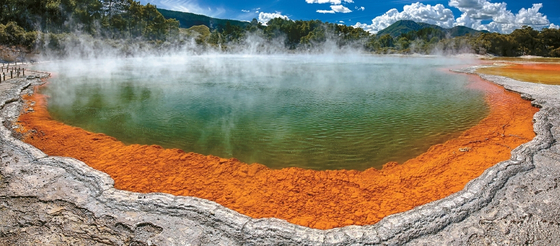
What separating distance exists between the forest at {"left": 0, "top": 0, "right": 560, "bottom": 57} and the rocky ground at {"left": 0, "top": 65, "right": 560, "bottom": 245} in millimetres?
35267

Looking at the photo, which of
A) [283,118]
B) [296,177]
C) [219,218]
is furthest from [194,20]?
[219,218]

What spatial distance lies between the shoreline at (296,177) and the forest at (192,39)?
110ft

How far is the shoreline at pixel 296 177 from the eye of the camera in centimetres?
484

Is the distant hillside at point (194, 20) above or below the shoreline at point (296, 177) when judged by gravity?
above

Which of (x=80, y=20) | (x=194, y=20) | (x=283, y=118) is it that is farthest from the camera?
(x=194, y=20)

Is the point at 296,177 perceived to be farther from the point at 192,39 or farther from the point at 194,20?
the point at 194,20

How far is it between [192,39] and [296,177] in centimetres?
6722

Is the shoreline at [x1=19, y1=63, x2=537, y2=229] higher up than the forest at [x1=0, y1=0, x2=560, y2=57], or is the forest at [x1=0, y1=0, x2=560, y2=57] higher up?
the forest at [x1=0, y1=0, x2=560, y2=57]

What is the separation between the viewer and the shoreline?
4.84m

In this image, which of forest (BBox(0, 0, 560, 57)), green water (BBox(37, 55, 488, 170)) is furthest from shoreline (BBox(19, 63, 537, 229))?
forest (BBox(0, 0, 560, 57))

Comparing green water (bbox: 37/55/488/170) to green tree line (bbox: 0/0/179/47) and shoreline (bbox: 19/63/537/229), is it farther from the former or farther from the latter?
green tree line (bbox: 0/0/179/47)

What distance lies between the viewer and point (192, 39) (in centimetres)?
6700

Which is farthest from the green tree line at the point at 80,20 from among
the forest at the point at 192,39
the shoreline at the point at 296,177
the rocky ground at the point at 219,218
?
the rocky ground at the point at 219,218

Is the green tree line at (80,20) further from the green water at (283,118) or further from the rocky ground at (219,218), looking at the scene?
the rocky ground at (219,218)
